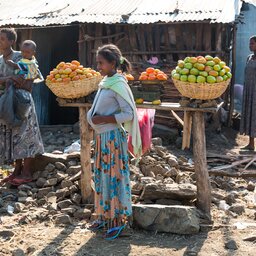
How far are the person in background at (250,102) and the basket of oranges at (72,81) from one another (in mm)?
4539

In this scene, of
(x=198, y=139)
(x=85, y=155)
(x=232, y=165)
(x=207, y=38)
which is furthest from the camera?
(x=207, y=38)

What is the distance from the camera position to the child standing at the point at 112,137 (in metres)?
4.18

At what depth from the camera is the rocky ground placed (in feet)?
14.0

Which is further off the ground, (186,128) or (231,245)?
(186,128)

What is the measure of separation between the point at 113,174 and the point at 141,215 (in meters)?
0.57

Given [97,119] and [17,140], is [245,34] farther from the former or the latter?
[97,119]

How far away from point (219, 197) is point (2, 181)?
2.63 m

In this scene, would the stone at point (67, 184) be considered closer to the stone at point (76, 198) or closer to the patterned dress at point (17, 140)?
the stone at point (76, 198)

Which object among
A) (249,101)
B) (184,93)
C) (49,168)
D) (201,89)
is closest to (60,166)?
(49,168)

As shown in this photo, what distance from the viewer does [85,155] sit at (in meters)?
5.16

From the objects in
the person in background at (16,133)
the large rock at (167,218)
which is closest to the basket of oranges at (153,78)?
the large rock at (167,218)

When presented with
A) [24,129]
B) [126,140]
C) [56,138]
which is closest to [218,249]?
[126,140]

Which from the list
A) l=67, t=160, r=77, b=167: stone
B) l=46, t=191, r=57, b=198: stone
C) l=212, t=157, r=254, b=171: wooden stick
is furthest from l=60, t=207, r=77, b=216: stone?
l=212, t=157, r=254, b=171: wooden stick

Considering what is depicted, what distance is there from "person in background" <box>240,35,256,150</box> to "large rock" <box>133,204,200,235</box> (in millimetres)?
4566
